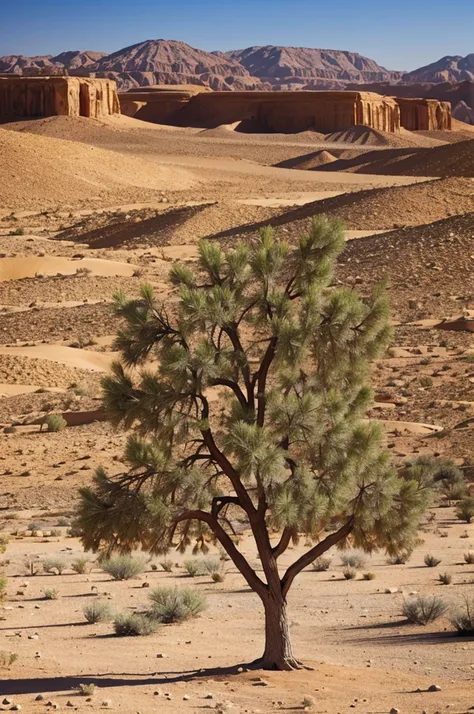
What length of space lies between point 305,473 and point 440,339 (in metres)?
20.6

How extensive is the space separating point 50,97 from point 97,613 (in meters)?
108

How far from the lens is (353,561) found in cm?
1677

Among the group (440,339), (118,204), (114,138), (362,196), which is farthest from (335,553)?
(114,138)

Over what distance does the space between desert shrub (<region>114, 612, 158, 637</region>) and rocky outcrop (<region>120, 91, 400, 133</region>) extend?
394 ft

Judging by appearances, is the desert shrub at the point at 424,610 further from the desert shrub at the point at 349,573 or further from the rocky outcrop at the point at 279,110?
the rocky outcrop at the point at 279,110

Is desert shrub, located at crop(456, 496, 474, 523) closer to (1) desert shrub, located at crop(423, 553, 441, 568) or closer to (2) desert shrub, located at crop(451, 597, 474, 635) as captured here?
(1) desert shrub, located at crop(423, 553, 441, 568)

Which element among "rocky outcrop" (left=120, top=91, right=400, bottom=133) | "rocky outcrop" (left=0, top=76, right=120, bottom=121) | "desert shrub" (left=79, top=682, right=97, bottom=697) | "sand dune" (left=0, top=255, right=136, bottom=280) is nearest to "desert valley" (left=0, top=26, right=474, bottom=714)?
"desert shrub" (left=79, top=682, right=97, bottom=697)

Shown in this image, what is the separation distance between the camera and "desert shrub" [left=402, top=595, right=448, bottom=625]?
13547mm

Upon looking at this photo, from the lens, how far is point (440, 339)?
3170 cm

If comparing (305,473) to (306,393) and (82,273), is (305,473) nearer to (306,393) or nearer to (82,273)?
(306,393)

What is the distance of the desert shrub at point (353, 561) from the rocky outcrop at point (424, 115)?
5013 inches

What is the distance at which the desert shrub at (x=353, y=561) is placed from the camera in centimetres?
1670

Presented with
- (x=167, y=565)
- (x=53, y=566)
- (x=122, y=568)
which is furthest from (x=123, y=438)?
(x=122, y=568)

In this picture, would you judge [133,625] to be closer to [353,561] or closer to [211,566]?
[211,566]
